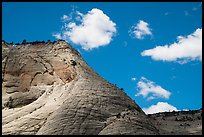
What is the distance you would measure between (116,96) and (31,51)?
7.43 metres

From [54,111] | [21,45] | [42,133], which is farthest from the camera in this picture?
[21,45]

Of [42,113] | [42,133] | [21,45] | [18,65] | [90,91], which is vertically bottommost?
[42,133]

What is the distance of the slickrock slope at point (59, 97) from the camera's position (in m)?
17.9

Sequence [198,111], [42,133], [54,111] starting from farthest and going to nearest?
[198,111] < [54,111] < [42,133]

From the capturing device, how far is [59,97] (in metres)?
20.3

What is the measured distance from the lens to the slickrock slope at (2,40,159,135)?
704 inches

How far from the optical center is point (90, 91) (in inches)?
799

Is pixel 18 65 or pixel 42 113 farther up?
pixel 18 65

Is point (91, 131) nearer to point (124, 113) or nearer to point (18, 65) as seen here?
point (124, 113)

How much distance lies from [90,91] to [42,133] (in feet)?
13.5

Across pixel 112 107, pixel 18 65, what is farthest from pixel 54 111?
pixel 18 65

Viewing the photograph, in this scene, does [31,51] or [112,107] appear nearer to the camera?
[112,107]

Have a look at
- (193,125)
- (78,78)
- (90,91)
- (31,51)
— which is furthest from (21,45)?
(193,125)

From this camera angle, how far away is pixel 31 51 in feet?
83.2
